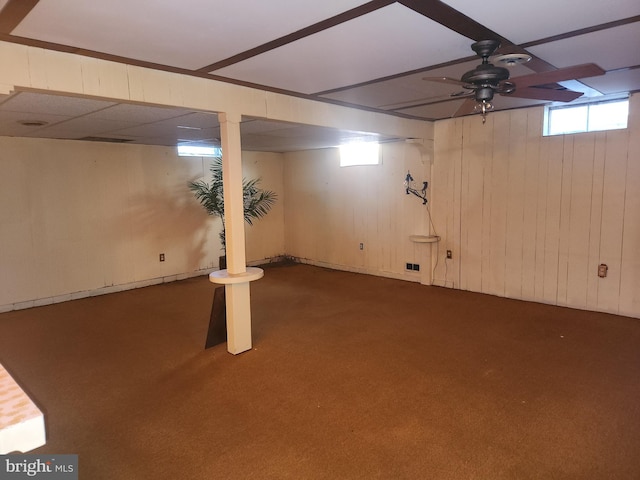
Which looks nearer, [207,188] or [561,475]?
[561,475]

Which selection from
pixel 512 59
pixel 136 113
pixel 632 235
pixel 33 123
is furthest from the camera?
pixel 632 235

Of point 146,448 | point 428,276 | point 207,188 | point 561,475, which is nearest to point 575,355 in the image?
point 561,475

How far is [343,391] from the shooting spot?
9.55 feet

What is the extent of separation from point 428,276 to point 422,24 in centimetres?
413

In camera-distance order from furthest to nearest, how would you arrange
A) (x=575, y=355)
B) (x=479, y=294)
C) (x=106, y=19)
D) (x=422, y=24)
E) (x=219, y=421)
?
1. (x=479, y=294)
2. (x=575, y=355)
3. (x=219, y=421)
4. (x=422, y=24)
5. (x=106, y=19)

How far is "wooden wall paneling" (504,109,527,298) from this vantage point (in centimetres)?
486

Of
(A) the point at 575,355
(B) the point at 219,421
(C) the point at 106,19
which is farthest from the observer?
(A) the point at 575,355

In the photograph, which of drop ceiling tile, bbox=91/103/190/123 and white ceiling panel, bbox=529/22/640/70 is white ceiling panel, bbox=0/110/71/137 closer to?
drop ceiling tile, bbox=91/103/190/123

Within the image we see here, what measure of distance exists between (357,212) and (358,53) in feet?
14.0

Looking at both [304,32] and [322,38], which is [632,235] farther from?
[304,32]

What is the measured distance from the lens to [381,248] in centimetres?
650

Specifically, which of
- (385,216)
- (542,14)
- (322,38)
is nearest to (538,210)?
(385,216)

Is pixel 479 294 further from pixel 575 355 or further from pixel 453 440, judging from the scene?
pixel 453 440

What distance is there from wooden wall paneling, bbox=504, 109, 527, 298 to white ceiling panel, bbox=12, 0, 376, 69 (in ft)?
11.7
